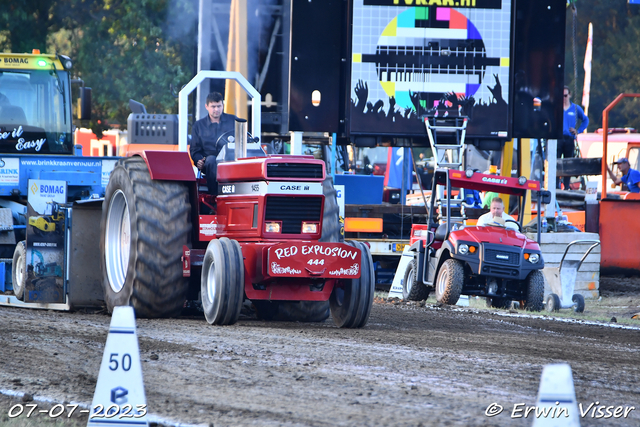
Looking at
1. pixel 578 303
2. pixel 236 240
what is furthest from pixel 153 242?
pixel 578 303

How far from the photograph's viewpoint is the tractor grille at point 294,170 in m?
8.83

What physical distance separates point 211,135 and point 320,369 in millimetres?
3712

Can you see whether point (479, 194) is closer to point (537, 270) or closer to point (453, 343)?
point (537, 270)

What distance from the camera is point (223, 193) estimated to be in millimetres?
9398

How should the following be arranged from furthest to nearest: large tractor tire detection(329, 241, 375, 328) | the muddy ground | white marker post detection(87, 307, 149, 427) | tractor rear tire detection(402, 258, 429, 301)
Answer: tractor rear tire detection(402, 258, 429, 301) < large tractor tire detection(329, 241, 375, 328) < the muddy ground < white marker post detection(87, 307, 149, 427)

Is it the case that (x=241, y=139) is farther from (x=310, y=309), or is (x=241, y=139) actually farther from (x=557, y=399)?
(x=557, y=399)

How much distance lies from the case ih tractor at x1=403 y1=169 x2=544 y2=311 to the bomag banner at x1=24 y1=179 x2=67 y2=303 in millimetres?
4964

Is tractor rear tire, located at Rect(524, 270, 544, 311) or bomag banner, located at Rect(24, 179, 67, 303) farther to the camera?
tractor rear tire, located at Rect(524, 270, 544, 311)

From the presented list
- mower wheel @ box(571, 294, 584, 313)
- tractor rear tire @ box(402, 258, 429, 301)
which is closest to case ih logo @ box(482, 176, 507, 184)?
tractor rear tire @ box(402, 258, 429, 301)

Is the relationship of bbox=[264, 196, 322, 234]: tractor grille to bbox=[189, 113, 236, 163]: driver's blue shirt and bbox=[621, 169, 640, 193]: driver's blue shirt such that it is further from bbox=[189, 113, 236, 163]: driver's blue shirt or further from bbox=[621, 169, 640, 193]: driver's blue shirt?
bbox=[621, 169, 640, 193]: driver's blue shirt

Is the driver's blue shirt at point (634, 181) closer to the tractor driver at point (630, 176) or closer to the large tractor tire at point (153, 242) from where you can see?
the tractor driver at point (630, 176)

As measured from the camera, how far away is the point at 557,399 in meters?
3.55

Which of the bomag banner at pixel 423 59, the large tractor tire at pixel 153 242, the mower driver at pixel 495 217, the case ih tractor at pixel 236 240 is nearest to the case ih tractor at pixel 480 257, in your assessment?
the mower driver at pixel 495 217

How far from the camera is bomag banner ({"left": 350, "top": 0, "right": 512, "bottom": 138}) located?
15.5 m
